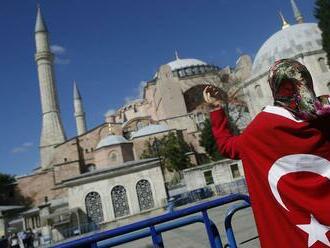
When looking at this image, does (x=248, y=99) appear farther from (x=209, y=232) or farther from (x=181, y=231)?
(x=209, y=232)

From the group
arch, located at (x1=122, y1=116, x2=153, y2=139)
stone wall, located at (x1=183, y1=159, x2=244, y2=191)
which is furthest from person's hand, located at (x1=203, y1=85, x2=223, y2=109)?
arch, located at (x1=122, y1=116, x2=153, y2=139)

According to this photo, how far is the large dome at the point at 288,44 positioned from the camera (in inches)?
1118

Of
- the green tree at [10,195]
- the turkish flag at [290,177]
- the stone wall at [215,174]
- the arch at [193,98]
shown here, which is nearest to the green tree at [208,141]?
the arch at [193,98]

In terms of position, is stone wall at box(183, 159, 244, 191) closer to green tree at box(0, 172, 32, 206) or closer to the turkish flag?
the turkish flag

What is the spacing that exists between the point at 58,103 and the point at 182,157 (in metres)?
16.8

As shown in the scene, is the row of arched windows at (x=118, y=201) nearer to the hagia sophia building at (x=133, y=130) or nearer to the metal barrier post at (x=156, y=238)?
the hagia sophia building at (x=133, y=130)

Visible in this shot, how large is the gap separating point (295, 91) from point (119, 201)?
17.8 metres

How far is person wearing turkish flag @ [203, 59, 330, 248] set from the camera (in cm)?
149

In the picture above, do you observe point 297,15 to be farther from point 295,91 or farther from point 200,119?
point 295,91

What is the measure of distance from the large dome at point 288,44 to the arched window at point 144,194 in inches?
622

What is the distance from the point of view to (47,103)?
125ft

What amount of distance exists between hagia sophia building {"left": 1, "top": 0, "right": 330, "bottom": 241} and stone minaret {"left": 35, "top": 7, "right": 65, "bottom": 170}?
106 millimetres

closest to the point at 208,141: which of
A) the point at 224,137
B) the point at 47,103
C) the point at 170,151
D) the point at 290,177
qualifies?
the point at 170,151

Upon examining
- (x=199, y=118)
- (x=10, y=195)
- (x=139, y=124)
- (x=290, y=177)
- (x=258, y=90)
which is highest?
(x=139, y=124)
